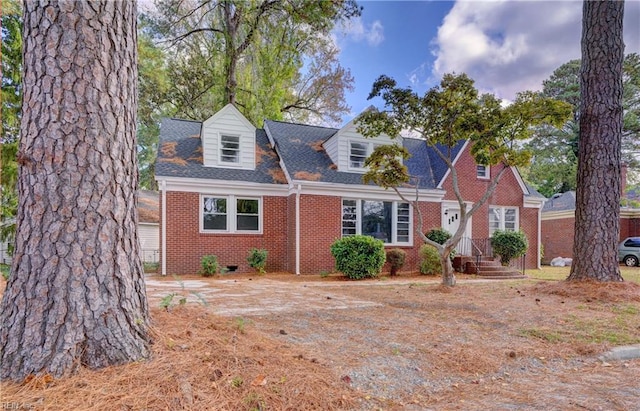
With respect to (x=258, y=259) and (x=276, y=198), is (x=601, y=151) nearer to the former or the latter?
(x=276, y=198)

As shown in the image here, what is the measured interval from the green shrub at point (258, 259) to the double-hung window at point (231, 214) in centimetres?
93

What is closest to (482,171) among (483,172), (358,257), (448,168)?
(483,172)

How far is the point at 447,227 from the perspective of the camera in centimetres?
1479

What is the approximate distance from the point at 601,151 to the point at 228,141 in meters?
10.8

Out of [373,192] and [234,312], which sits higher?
[373,192]

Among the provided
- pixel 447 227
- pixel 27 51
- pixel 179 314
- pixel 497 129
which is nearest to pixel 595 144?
pixel 497 129

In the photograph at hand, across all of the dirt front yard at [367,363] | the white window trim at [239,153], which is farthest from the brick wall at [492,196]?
the dirt front yard at [367,363]

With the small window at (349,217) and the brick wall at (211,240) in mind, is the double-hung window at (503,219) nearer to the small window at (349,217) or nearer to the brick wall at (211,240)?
the small window at (349,217)

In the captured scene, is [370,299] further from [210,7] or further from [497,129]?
[210,7]

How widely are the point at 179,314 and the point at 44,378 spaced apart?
150cm

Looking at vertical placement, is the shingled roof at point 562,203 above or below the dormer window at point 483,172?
below

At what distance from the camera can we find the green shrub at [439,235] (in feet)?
41.9

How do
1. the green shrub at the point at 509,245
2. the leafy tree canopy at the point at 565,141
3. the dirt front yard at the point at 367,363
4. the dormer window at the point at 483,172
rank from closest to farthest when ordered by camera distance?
the dirt front yard at the point at 367,363
the green shrub at the point at 509,245
the dormer window at the point at 483,172
the leafy tree canopy at the point at 565,141

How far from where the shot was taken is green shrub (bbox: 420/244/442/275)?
476 inches
